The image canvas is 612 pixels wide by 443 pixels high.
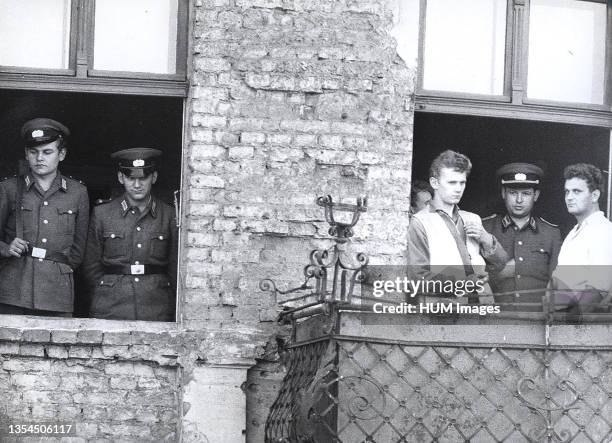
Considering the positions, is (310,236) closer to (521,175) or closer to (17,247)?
(521,175)

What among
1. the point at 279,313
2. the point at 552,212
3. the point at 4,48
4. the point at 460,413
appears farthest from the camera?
the point at 552,212

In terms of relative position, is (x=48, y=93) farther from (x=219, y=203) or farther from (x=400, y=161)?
(x=400, y=161)

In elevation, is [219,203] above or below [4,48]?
below

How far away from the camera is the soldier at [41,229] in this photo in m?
7.29

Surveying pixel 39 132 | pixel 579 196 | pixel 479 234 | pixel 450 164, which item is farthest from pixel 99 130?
pixel 579 196

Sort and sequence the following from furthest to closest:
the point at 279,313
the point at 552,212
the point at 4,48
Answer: the point at 552,212, the point at 4,48, the point at 279,313

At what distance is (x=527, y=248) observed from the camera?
7.51 metres

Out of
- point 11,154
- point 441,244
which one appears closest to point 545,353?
point 441,244

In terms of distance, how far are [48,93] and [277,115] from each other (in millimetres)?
1560

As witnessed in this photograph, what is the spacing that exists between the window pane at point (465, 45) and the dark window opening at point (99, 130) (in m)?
1.57

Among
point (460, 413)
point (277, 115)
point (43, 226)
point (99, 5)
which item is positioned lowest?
point (460, 413)

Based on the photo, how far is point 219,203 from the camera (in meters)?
6.97

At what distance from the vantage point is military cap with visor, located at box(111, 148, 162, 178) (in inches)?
304

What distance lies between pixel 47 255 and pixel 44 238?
100 mm
